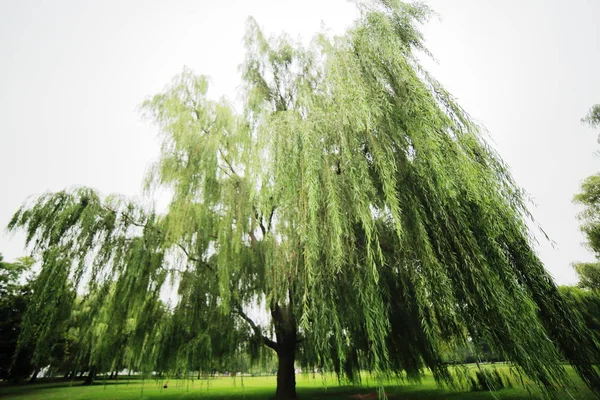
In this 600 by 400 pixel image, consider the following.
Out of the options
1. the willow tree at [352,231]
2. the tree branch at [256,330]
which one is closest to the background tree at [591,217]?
the willow tree at [352,231]

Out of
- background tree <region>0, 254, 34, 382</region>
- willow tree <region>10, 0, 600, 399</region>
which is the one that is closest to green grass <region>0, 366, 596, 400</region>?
willow tree <region>10, 0, 600, 399</region>

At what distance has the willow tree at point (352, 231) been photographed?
278 centimetres

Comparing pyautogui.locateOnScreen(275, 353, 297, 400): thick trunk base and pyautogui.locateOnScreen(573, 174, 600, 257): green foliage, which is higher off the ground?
pyautogui.locateOnScreen(573, 174, 600, 257): green foliage

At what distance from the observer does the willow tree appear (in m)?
2.78

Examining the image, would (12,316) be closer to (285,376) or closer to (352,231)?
(285,376)

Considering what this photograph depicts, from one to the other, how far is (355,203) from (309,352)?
4041mm

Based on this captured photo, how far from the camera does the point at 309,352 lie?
543 cm

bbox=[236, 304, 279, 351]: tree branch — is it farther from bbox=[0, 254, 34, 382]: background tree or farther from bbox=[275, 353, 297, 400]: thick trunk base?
bbox=[0, 254, 34, 382]: background tree

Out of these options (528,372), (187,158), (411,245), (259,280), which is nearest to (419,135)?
(411,245)

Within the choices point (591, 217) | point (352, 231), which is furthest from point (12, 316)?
point (591, 217)

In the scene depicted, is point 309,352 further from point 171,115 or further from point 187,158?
point 171,115

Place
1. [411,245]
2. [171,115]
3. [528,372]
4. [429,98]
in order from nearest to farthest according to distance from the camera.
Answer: [528,372] → [411,245] → [429,98] → [171,115]

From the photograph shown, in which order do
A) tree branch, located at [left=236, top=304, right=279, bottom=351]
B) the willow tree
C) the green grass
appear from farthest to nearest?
the green grass
tree branch, located at [left=236, top=304, right=279, bottom=351]
the willow tree

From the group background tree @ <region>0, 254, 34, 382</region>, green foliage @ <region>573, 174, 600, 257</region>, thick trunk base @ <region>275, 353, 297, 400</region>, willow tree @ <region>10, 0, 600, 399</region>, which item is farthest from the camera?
background tree @ <region>0, 254, 34, 382</region>
